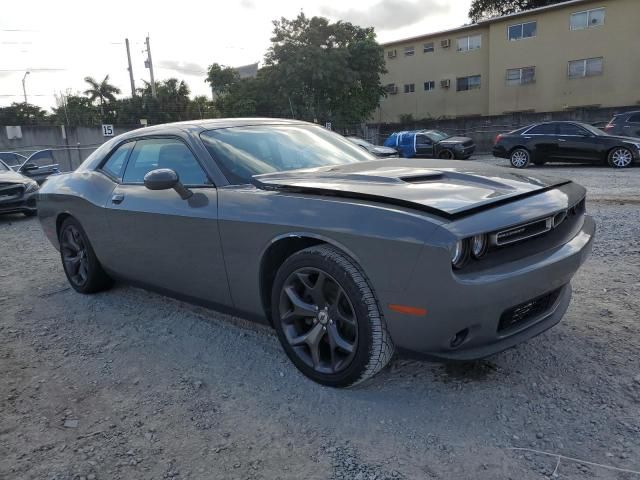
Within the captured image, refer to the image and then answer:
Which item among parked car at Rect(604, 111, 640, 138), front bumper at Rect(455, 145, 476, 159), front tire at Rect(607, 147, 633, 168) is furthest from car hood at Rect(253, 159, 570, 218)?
front bumper at Rect(455, 145, 476, 159)

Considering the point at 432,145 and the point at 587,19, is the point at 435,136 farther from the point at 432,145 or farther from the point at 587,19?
the point at 587,19

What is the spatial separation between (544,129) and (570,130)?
695 millimetres

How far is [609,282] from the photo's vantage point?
392cm

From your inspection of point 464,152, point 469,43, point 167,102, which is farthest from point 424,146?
point 167,102

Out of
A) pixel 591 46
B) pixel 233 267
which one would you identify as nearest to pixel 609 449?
pixel 233 267

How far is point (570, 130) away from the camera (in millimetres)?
13453

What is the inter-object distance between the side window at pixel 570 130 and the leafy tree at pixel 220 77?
102 ft

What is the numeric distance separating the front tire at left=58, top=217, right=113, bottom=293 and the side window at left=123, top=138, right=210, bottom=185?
86cm

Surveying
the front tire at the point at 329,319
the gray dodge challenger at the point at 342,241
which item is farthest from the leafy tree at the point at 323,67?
the front tire at the point at 329,319

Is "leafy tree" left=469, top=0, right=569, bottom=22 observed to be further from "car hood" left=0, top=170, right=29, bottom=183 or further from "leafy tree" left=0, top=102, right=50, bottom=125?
"car hood" left=0, top=170, right=29, bottom=183

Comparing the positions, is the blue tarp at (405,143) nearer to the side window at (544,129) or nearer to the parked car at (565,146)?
the parked car at (565,146)

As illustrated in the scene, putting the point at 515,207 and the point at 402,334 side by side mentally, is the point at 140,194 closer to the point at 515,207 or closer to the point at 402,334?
the point at 402,334

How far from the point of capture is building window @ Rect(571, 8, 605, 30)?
26.3 metres

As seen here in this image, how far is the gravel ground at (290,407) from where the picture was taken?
6.80 ft
